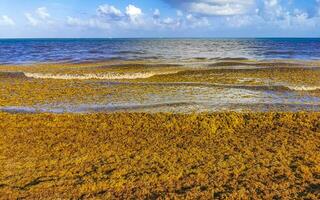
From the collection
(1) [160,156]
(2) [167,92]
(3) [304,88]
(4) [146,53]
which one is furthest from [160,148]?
(4) [146,53]

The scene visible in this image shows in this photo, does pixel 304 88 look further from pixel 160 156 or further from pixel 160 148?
pixel 160 156

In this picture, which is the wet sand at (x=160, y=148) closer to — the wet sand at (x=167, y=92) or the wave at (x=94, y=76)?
the wet sand at (x=167, y=92)

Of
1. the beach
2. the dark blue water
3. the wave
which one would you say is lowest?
the dark blue water

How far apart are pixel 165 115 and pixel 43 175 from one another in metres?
5.46

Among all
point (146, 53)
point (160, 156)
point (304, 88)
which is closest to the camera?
point (160, 156)

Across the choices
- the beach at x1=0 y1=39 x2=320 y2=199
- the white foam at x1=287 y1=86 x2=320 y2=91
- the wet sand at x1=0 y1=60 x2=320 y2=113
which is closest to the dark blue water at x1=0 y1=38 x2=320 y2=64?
the wet sand at x1=0 y1=60 x2=320 y2=113

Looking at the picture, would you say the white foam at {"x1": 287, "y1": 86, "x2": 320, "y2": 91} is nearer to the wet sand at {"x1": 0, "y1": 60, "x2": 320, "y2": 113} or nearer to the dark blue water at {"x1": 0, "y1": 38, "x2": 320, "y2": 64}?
the wet sand at {"x1": 0, "y1": 60, "x2": 320, "y2": 113}

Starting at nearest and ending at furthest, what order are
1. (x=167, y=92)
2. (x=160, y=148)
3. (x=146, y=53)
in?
(x=160, y=148)
(x=167, y=92)
(x=146, y=53)

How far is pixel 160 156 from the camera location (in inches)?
374

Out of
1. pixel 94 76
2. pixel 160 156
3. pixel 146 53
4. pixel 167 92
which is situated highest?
pixel 160 156

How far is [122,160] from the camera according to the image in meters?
9.30

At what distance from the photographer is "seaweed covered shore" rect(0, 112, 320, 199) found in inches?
301

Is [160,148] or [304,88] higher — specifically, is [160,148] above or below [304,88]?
above

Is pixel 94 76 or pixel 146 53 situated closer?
pixel 94 76
